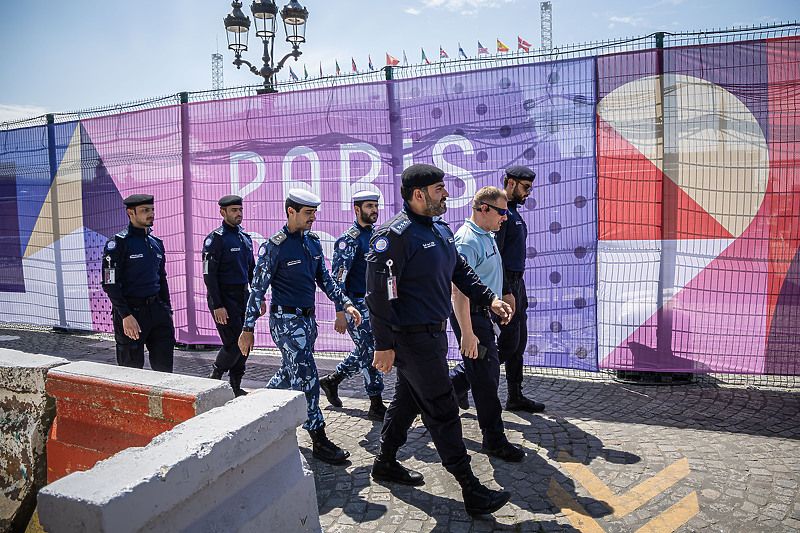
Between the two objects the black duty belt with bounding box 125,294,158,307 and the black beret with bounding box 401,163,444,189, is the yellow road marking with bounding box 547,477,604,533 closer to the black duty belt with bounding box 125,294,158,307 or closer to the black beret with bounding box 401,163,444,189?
the black beret with bounding box 401,163,444,189

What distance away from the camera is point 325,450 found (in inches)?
168

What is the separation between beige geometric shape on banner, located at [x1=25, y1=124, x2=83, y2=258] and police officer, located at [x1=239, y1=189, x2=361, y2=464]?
6.00m

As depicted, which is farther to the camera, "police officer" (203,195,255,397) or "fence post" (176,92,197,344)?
"fence post" (176,92,197,344)

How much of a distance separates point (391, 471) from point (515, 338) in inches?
67.3

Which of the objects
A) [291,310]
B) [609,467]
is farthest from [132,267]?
[609,467]

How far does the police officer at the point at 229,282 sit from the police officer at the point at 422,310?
2680 millimetres

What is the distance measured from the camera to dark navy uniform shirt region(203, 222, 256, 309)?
566cm

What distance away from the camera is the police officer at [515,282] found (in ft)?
16.3

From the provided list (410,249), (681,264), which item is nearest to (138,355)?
(410,249)

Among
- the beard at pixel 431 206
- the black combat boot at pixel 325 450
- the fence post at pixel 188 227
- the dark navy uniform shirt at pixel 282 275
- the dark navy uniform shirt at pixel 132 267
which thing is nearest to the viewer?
the beard at pixel 431 206

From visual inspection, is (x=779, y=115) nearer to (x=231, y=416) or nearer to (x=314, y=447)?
(x=314, y=447)

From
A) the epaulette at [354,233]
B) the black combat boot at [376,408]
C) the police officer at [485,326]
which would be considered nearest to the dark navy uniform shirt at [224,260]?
the epaulette at [354,233]

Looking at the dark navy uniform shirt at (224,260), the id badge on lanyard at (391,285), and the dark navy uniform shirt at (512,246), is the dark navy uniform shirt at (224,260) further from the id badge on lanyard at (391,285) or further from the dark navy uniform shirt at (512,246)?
the id badge on lanyard at (391,285)

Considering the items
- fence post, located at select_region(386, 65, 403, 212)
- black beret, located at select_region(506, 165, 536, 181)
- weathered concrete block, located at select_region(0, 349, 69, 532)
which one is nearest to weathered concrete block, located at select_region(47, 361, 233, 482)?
weathered concrete block, located at select_region(0, 349, 69, 532)
